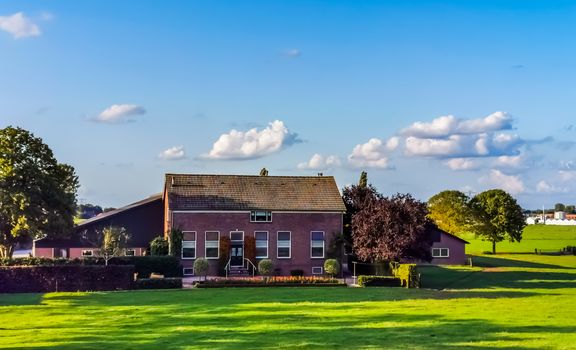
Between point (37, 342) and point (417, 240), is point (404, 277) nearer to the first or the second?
point (417, 240)

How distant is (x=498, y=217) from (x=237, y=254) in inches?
2086

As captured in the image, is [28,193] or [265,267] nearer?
[28,193]

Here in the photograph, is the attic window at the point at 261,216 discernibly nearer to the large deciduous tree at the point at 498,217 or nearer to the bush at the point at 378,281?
the bush at the point at 378,281

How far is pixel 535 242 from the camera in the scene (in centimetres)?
12175

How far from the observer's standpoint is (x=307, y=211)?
54.7m

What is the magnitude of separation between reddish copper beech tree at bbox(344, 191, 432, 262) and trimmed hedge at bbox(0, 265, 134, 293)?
1778 cm

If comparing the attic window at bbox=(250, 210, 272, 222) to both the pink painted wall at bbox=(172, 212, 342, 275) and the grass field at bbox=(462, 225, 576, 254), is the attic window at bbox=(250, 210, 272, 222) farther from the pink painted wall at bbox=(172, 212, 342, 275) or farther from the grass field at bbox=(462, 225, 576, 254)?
the grass field at bbox=(462, 225, 576, 254)

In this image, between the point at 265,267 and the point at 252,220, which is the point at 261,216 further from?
the point at 265,267

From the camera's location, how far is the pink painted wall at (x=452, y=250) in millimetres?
74750

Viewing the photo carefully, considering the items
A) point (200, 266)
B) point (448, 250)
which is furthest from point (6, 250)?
point (448, 250)

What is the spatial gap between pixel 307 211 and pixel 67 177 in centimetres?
1910

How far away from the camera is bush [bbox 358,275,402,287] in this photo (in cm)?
4625

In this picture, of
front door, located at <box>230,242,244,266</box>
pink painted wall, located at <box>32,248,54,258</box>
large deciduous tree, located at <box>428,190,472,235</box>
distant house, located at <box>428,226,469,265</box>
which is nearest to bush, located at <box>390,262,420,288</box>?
front door, located at <box>230,242,244,266</box>

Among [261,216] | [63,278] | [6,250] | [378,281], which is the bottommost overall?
[378,281]
